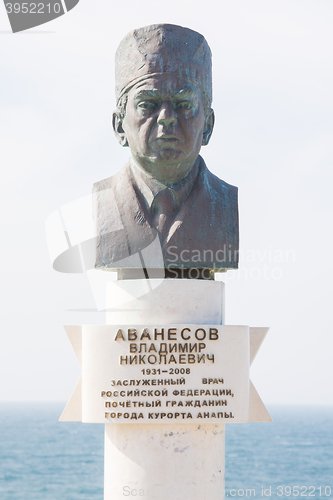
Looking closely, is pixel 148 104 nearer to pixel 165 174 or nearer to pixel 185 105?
pixel 185 105

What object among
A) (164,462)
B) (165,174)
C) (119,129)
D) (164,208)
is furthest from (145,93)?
(164,462)

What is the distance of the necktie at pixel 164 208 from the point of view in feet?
18.0

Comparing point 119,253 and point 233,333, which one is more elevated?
point 119,253

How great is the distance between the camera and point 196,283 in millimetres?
5344

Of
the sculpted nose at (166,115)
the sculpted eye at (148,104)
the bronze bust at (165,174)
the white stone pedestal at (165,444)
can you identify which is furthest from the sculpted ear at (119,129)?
the white stone pedestal at (165,444)

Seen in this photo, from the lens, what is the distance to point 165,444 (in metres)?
5.07

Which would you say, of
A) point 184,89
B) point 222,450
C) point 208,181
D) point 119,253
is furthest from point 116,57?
point 222,450

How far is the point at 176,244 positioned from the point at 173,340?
2.76 ft

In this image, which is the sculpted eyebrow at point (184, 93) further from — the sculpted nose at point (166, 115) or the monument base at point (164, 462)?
the monument base at point (164, 462)

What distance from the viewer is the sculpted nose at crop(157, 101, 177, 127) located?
5191 millimetres

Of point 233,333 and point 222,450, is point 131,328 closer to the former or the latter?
point 233,333

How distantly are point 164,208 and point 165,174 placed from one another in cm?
31

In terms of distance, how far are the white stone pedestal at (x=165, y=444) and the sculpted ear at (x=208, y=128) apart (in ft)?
4.42

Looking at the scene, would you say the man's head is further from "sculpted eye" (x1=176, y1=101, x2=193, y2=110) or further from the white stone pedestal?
the white stone pedestal
